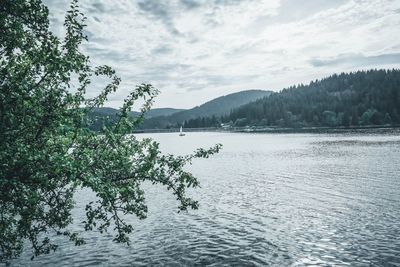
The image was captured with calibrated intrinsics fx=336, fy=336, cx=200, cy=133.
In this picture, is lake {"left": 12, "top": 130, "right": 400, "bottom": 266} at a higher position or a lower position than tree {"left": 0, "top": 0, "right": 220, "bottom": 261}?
lower

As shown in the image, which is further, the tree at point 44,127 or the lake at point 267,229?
the lake at point 267,229

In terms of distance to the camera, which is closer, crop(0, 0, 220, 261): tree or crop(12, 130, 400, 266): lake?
crop(0, 0, 220, 261): tree

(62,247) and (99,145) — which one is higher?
(99,145)

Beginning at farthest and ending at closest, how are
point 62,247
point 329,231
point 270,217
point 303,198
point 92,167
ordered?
point 303,198 < point 270,217 < point 329,231 < point 62,247 < point 92,167

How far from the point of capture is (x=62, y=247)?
26.8m

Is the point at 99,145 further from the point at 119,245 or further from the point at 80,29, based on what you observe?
the point at 119,245

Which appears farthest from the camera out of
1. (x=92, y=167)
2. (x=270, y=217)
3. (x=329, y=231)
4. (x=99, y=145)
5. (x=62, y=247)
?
(x=270, y=217)

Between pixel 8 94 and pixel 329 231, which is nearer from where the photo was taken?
pixel 8 94

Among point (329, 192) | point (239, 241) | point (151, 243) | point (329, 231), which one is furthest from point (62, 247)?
point (329, 192)

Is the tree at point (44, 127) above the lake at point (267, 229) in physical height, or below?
above

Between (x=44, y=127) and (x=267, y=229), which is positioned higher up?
(x=44, y=127)

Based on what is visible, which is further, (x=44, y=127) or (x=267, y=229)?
(x=267, y=229)

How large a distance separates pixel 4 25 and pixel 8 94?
123 inches

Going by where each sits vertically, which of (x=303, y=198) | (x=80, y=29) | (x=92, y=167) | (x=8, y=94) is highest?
(x=80, y=29)
